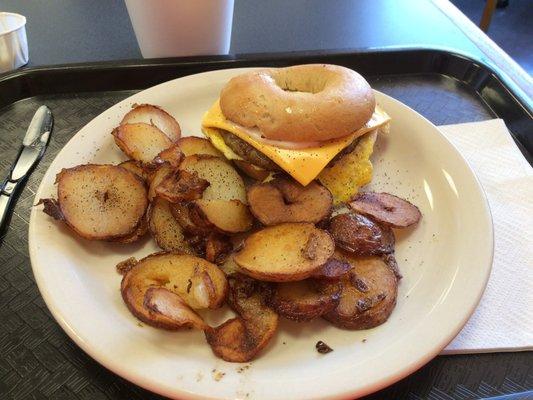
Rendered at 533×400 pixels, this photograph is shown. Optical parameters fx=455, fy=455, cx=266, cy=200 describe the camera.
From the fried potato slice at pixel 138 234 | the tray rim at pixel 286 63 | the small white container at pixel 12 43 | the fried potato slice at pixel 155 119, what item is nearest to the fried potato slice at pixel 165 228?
the fried potato slice at pixel 138 234

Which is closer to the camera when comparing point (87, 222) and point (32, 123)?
point (87, 222)

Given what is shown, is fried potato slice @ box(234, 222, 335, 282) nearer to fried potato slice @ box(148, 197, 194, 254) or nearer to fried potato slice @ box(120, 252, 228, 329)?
fried potato slice @ box(120, 252, 228, 329)

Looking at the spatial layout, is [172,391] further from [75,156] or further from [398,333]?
[75,156]

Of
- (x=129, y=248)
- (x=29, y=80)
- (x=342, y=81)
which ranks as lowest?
(x=129, y=248)

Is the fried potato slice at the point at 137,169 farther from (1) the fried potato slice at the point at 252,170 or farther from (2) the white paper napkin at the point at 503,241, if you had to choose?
(2) the white paper napkin at the point at 503,241

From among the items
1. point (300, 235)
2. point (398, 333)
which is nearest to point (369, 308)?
point (398, 333)

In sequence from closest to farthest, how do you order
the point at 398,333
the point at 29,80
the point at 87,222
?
the point at 398,333 < the point at 87,222 < the point at 29,80
